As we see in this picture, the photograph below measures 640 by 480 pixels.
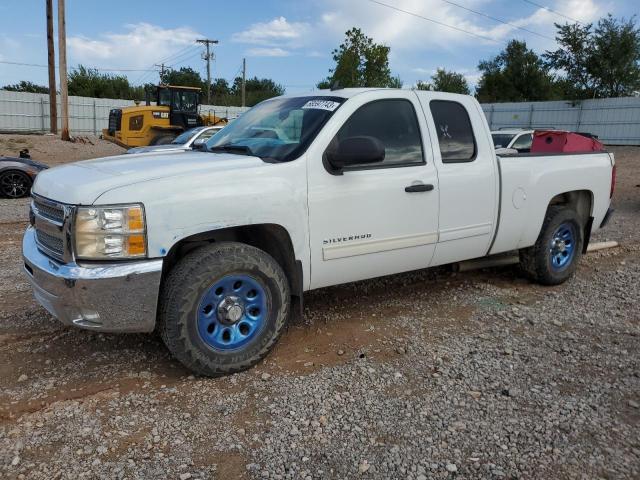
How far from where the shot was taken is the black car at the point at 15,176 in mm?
11500

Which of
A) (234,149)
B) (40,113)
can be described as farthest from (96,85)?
(234,149)

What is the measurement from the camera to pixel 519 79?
40875 millimetres

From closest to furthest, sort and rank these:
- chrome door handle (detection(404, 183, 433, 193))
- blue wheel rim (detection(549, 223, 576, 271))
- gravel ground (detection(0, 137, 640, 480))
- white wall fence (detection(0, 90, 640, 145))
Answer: gravel ground (detection(0, 137, 640, 480)) < chrome door handle (detection(404, 183, 433, 193)) < blue wheel rim (detection(549, 223, 576, 271)) < white wall fence (detection(0, 90, 640, 145))

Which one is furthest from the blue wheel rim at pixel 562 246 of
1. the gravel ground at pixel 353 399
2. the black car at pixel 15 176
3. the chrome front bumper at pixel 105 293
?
the black car at pixel 15 176

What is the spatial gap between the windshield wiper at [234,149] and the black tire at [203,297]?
874 mm

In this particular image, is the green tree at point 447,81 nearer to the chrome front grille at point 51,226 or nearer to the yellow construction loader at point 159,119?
the yellow construction loader at point 159,119

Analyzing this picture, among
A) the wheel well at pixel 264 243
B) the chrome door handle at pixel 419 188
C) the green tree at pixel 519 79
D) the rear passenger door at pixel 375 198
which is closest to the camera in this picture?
the wheel well at pixel 264 243

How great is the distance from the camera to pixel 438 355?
406cm

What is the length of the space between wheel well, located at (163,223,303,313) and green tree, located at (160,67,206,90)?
240 feet

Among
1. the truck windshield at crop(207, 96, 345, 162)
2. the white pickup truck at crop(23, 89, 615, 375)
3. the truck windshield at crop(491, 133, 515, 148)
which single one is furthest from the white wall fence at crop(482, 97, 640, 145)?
the truck windshield at crop(207, 96, 345, 162)

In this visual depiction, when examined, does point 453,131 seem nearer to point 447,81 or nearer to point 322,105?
point 322,105

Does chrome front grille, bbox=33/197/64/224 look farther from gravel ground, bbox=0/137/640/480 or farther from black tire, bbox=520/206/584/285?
black tire, bbox=520/206/584/285

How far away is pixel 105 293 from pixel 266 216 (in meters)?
1.11

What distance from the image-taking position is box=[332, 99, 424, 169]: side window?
4.18m
